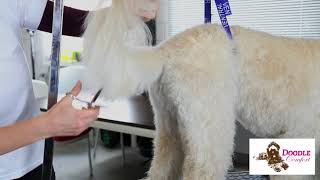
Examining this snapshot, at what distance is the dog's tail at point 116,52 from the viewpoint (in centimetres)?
59

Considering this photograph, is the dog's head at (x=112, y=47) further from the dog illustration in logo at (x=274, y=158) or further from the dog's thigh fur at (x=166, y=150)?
the dog illustration in logo at (x=274, y=158)

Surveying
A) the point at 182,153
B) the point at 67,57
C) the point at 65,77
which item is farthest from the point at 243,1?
the point at 182,153

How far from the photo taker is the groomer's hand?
59cm

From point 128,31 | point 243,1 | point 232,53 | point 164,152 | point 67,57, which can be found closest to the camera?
point 128,31

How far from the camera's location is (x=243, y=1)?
7.66 ft

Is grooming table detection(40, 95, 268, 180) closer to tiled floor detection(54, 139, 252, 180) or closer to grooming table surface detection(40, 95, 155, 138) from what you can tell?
grooming table surface detection(40, 95, 155, 138)

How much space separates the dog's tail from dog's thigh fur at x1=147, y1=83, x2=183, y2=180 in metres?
0.16

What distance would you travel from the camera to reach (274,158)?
82cm

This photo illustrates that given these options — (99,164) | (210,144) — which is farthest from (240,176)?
(99,164)

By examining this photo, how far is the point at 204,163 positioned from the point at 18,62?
1.57 feet

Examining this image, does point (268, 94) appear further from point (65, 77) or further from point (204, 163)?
point (65, 77)

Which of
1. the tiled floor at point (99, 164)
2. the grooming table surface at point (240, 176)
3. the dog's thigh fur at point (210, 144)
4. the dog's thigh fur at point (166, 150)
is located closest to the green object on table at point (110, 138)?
the tiled floor at point (99, 164)

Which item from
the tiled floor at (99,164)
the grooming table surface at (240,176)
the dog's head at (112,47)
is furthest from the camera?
the tiled floor at (99,164)

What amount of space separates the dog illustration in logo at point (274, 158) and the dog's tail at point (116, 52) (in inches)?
14.4
